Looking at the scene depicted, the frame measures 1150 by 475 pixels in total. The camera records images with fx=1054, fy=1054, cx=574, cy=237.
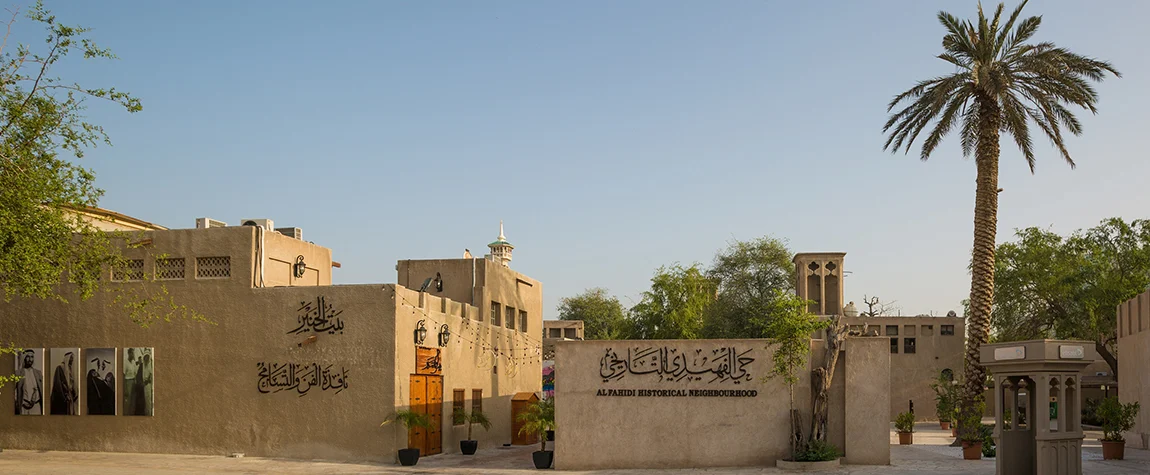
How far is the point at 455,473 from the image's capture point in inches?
884

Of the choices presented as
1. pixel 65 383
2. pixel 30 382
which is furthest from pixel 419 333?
pixel 30 382

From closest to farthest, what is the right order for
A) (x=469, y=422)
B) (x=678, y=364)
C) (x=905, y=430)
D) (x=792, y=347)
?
(x=792, y=347), (x=678, y=364), (x=469, y=422), (x=905, y=430)

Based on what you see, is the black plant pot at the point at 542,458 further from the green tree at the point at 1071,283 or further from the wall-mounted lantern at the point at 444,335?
the green tree at the point at 1071,283

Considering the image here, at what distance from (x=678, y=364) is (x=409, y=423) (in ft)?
20.7

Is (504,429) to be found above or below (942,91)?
below

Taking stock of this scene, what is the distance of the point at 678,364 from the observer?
23.1m

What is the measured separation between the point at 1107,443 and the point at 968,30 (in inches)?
439

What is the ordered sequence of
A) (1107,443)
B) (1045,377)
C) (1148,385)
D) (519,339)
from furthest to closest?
(519,339) → (1148,385) → (1107,443) → (1045,377)

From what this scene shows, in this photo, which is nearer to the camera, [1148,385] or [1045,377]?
[1045,377]

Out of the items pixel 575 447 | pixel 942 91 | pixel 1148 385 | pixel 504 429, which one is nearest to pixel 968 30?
pixel 942 91

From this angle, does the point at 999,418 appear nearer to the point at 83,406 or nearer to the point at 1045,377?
the point at 1045,377

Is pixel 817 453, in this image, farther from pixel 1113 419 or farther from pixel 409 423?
pixel 409 423

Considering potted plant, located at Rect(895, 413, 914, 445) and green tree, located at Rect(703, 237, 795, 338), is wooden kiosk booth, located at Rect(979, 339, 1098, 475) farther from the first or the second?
green tree, located at Rect(703, 237, 795, 338)

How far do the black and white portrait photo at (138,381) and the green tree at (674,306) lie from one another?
32468mm
